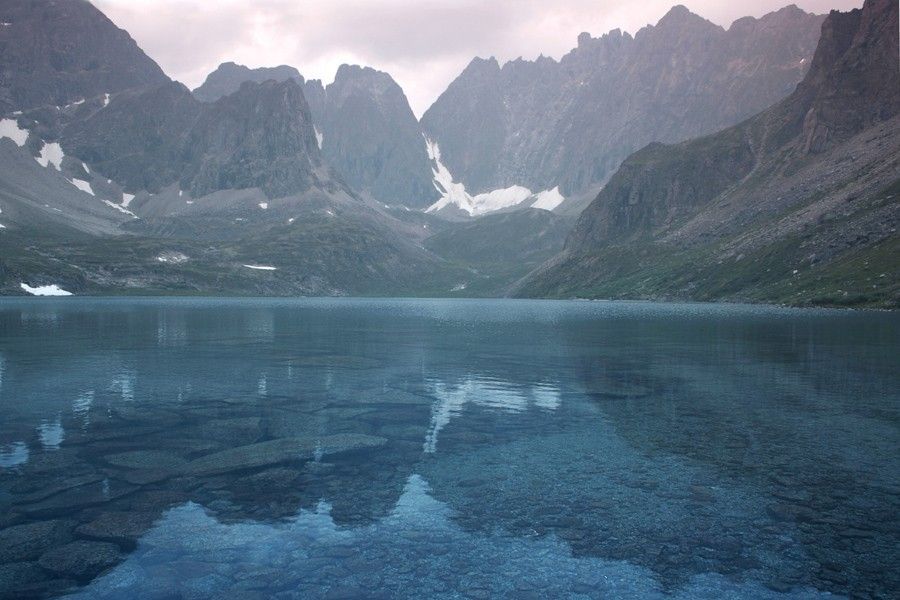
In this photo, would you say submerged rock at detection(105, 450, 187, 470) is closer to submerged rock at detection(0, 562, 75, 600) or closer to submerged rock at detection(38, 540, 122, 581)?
submerged rock at detection(38, 540, 122, 581)

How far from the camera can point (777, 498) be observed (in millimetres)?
23203

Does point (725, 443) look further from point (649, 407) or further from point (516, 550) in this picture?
point (516, 550)

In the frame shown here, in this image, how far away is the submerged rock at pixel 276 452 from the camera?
27.2 metres

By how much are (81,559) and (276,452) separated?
1179 cm

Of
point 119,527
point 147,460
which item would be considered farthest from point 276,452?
point 119,527

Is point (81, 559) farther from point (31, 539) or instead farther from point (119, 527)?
point (31, 539)

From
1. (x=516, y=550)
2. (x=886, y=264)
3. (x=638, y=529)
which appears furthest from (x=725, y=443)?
(x=886, y=264)

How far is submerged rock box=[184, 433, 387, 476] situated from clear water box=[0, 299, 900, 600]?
0.18 m

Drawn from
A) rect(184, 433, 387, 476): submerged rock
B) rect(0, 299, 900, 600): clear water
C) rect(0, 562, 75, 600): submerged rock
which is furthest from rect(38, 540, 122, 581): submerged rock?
rect(184, 433, 387, 476): submerged rock

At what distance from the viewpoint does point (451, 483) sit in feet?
83.7

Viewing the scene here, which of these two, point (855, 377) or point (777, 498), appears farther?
point (855, 377)

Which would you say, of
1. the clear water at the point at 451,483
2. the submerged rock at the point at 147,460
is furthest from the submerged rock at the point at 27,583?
the submerged rock at the point at 147,460

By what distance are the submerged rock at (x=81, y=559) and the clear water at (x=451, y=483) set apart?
0.08 metres

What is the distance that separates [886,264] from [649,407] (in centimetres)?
15626
